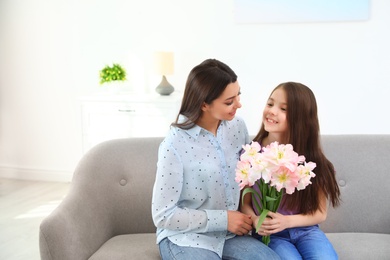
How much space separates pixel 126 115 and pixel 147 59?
0.68 m

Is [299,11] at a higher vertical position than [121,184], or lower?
higher

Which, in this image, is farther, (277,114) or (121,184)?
(121,184)

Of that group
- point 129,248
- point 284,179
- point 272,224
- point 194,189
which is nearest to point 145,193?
point 129,248

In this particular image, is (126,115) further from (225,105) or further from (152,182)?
(225,105)

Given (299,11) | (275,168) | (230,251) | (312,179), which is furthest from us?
(299,11)

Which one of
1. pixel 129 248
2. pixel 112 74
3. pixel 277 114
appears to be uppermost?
pixel 112 74

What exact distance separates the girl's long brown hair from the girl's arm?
21 millimetres

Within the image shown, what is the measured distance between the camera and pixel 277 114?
85.6 inches

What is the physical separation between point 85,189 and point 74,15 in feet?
9.96

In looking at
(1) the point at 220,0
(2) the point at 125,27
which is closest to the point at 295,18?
(1) the point at 220,0

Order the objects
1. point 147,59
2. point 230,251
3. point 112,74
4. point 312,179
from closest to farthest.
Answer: point 230,251
point 312,179
point 112,74
point 147,59

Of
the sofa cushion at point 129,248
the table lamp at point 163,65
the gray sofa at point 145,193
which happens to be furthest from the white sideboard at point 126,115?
the sofa cushion at point 129,248

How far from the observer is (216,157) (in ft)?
6.94

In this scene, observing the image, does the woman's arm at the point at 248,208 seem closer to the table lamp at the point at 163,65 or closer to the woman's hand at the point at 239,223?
the woman's hand at the point at 239,223
